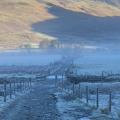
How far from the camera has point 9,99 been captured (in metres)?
42.1

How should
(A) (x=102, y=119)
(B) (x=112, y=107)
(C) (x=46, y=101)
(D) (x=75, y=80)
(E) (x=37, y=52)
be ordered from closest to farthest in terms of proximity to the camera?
1. (A) (x=102, y=119)
2. (B) (x=112, y=107)
3. (C) (x=46, y=101)
4. (D) (x=75, y=80)
5. (E) (x=37, y=52)

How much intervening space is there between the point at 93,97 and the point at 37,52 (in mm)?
151284

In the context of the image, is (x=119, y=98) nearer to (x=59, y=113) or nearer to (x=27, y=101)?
(x=27, y=101)

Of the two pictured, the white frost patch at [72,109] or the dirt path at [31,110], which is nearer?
the dirt path at [31,110]

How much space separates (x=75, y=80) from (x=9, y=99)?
2579cm

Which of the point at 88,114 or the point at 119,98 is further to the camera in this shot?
the point at 119,98

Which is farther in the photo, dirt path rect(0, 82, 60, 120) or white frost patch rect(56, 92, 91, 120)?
white frost patch rect(56, 92, 91, 120)

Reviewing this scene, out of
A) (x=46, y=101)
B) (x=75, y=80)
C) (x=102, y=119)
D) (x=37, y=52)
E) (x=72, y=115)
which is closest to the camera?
(x=102, y=119)

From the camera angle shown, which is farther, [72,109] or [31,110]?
[72,109]

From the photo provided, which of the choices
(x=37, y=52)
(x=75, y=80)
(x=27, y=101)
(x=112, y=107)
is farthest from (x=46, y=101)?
(x=37, y=52)

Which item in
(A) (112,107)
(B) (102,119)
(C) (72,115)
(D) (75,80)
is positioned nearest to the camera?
(B) (102,119)

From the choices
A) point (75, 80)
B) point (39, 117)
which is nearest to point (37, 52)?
point (75, 80)

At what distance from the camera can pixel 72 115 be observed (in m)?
30.7

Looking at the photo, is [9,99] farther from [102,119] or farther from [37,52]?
[37,52]
